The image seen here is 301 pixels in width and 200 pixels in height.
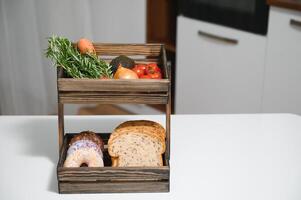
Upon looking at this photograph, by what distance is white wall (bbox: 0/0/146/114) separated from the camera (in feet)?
9.40

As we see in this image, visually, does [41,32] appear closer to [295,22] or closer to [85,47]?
[295,22]

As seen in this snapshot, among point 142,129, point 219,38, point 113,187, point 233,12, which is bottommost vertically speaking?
point 113,187

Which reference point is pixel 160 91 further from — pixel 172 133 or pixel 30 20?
pixel 30 20

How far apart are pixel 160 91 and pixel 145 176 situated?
19 cm

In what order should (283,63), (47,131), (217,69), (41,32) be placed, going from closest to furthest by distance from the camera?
(47,131) < (283,63) < (217,69) < (41,32)

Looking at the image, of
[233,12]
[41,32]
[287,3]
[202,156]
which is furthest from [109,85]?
[41,32]

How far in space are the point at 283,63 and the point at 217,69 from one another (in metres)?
0.40

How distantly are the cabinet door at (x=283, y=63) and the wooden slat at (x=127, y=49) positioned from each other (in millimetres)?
1206

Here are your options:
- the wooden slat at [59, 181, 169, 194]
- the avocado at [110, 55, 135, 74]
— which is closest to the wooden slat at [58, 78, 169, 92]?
the avocado at [110, 55, 135, 74]

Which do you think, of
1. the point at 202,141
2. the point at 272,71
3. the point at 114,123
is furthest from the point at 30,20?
the point at 202,141

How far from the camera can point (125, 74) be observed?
3.72ft

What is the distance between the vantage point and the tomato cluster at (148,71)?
1167 millimetres

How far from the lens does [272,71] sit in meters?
2.48

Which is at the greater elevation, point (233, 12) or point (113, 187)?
point (233, 12)
